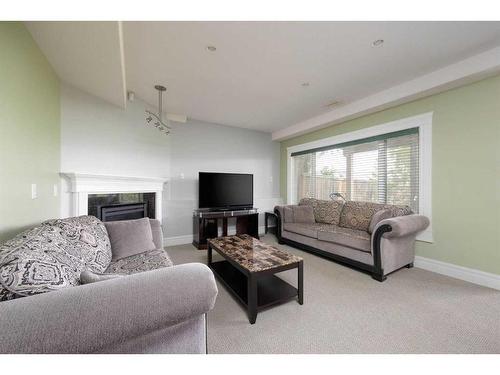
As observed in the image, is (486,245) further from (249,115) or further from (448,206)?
(249,115)

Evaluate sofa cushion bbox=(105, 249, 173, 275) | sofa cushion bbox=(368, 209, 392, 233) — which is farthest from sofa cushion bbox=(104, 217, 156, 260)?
sofa cushion bbox=(368, 209, 392, 233)

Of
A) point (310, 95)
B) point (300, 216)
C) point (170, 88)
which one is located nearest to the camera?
point (170, 88)

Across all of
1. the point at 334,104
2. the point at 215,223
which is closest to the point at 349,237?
the point at 334,104

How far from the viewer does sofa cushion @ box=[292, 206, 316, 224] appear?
3.63 metres

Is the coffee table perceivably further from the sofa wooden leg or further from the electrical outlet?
the electrical outlet

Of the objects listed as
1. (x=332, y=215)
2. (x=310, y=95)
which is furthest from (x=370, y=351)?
(x=310, y=95)

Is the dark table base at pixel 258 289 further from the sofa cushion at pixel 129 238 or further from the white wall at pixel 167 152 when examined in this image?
the white wall at pixel 167 152

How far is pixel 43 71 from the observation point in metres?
1.90

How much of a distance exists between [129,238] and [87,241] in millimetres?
421

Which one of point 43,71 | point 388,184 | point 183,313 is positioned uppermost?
point 43,71

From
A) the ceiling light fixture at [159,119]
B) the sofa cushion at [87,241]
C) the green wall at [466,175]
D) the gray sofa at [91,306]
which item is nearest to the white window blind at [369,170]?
the green wall at [466,175]

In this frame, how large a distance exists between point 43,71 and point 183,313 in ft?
8.53

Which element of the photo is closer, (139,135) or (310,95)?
(310,95)

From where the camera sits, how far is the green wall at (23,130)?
127cm
